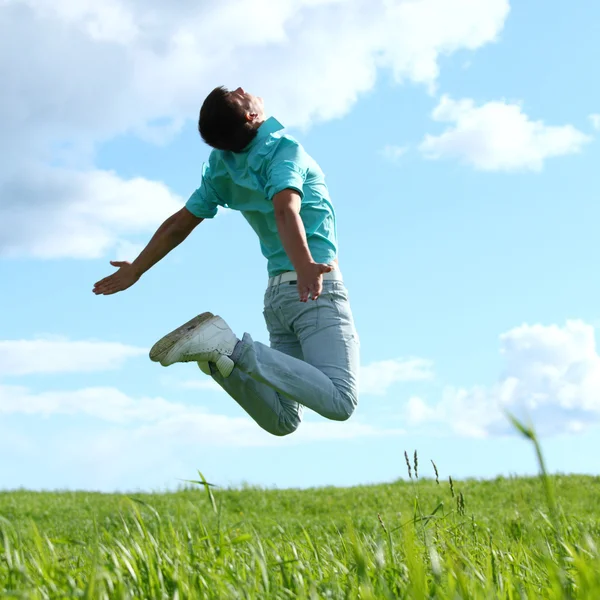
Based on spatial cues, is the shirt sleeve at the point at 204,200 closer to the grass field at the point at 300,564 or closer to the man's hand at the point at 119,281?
the man's hand at the point at 119,281

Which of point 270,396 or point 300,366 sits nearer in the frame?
point 300,366

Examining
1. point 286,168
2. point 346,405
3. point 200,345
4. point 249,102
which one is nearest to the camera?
point 200,345

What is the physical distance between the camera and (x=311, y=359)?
5.56 meters

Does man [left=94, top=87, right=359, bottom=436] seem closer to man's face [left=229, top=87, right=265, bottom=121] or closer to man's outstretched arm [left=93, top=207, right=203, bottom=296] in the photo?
man's face [left=229, top=87, right=265, bottom=121]

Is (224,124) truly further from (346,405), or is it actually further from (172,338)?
(346,405)

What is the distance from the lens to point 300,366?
5.27m

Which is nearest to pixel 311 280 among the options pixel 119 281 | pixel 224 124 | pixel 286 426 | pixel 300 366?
pixel 300 366

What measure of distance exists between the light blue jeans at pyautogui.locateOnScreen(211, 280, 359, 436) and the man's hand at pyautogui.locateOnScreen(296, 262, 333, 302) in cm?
57

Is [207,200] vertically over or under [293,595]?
over

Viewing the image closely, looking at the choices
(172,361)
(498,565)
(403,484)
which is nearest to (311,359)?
(172,361)

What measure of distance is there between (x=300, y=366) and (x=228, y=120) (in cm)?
188

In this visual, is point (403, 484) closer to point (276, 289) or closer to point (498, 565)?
point (276, 289)

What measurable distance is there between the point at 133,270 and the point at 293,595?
13.3 ft

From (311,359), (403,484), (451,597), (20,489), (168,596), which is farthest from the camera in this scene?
(20,489)
